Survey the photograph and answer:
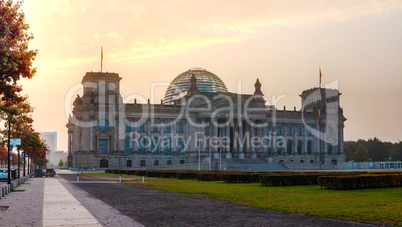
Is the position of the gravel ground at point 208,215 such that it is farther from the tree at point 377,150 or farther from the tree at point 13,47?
the tree at point 377,150

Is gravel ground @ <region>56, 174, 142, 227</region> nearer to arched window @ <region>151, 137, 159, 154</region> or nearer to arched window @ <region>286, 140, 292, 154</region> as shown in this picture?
arched window @ <region>151, 137, 159, 154</region>

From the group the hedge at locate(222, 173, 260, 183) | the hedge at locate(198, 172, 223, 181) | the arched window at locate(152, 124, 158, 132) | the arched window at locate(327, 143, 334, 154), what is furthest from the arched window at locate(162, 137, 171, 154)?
the hedge at locate(222, 173, 260, 183)

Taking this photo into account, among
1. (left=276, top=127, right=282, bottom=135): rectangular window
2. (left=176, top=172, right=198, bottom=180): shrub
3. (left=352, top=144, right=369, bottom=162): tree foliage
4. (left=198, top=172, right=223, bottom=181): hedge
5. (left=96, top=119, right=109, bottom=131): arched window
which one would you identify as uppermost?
(left=96, top=119, right=109, bottom=131): arched window

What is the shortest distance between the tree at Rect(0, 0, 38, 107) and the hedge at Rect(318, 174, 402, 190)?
21905 millimetres

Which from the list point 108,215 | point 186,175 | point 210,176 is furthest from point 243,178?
point 108,215

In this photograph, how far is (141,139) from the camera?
121 meters

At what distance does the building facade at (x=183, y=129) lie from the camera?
116m

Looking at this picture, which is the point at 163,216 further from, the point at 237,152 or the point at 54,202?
the point at 237,152

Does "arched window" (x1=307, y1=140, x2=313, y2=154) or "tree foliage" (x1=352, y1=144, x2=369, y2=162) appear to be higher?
"arched window" (x1=307, y1=140, x2=313, y2=154)

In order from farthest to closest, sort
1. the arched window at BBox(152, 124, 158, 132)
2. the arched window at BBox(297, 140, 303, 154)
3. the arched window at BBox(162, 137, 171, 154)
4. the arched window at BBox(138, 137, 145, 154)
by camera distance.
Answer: the arched window at BBox(297, 140, 303, 154) → the arched window at BBox(162, 137, 171, 154) → the arched window at BBox(152, 124, 158, 132) → the arched window at BBox(138, 137, 145, 154)

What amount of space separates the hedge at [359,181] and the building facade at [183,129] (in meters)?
75.2

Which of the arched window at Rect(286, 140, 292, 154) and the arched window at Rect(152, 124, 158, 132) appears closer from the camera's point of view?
the arched window at Rect(152, 124, 158, 132)

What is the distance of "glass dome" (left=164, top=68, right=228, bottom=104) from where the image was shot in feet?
465

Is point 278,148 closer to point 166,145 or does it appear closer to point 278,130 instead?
point 278,130
